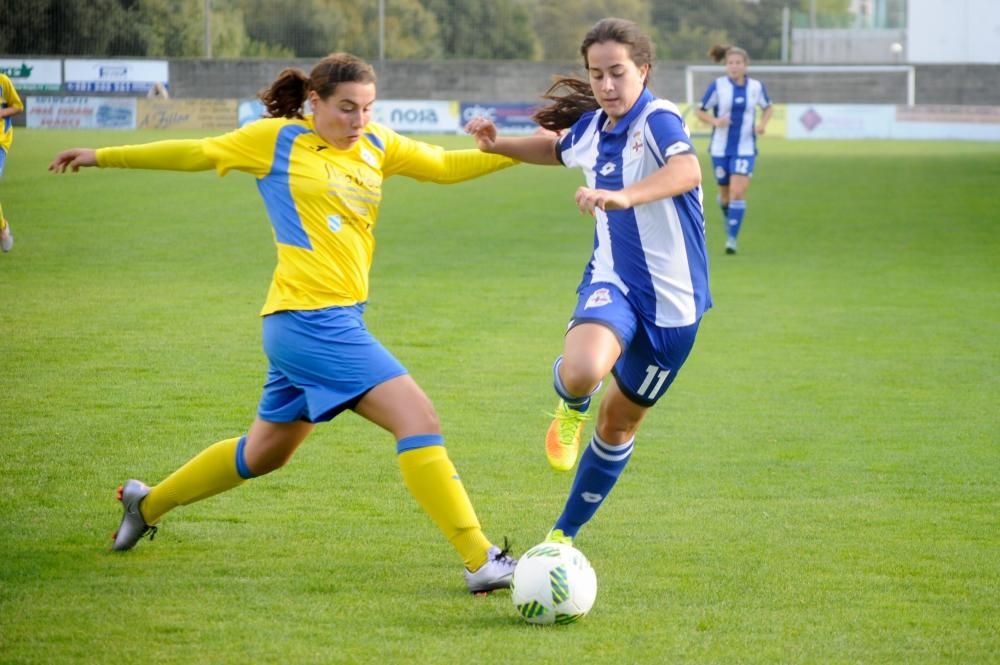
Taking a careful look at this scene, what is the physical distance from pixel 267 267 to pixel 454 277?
6.43ft

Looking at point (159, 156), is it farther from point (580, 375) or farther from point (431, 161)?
point (580, 375)

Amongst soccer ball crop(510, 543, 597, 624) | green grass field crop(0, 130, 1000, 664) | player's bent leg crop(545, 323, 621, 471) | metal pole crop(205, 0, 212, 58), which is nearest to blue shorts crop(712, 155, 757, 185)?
green grass field crop(0, 130, 1000, 664)

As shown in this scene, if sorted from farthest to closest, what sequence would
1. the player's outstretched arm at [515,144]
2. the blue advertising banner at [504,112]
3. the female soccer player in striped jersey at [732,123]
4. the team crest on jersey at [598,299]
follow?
the blue advertising banner at [504,112], the female soccer player in striped jersey at [732,123], the player's outstretched arm at [515,144], the team crest on jersey at [598,299]

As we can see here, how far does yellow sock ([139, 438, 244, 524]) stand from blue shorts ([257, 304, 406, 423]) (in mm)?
510

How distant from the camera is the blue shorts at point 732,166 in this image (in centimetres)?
1608

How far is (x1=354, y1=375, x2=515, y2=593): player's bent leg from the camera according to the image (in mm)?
4621

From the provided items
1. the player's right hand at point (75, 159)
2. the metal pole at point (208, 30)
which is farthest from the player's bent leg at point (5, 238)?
the metal pole at point (208, 30)

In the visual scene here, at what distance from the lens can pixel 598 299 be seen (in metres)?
4.91

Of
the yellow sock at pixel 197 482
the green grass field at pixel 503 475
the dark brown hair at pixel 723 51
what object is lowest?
the green grass field at pixel 503 475

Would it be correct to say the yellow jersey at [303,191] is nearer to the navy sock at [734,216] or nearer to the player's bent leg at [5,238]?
the player's bent leg at [5,238]

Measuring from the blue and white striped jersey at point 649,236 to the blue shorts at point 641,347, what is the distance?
4cm

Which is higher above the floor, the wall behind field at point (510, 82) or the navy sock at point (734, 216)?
the wall behind field at point (510, 82)

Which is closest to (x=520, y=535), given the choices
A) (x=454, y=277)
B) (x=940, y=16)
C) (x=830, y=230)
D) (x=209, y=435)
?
(x=209, y=435)

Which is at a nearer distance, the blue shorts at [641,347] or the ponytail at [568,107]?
the blue shorts at [641,347]
